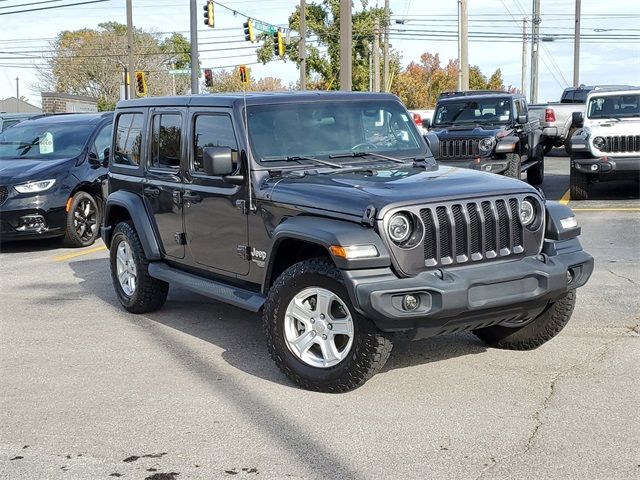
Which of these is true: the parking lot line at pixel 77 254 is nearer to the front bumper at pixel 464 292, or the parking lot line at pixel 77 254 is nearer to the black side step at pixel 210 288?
the black side step at pixel 210 288

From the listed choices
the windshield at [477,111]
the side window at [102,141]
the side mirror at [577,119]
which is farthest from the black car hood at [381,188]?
the windshield at [477,111]

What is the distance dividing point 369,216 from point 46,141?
891 cm

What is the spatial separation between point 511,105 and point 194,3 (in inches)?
681

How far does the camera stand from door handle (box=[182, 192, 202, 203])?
22.0 ft

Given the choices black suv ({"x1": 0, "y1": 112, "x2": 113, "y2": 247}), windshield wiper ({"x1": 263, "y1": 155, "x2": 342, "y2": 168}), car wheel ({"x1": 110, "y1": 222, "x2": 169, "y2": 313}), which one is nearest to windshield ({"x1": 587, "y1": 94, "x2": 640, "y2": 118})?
black suv ({"x1": 0, "y1": 112, "x2": 113, "y2": 247})

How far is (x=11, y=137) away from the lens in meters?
13.3

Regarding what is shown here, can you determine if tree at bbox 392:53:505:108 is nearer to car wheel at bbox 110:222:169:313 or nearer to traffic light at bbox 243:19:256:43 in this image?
traffic light at bbox 243:19:256:43

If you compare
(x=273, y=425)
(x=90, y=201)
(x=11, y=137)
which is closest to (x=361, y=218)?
(x=273, y=425)

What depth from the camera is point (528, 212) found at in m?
5.65

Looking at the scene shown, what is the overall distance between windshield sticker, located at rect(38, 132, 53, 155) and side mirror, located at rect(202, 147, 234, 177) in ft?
24.2

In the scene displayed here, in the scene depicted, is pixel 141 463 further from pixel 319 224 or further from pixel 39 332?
pixel 39 332

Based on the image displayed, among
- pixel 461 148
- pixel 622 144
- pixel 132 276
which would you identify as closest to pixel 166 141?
pixel 132 276

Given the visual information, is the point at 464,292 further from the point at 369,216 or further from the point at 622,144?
the point at 622,144

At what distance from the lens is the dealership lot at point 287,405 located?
438 cm
